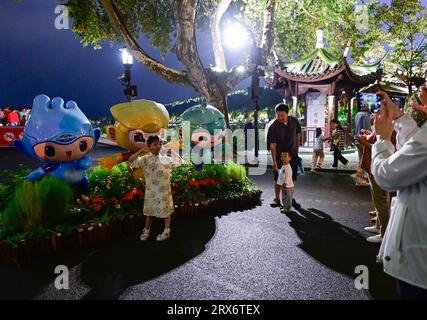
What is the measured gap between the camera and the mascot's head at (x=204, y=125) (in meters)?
6.83

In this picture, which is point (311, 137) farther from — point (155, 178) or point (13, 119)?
point (13, 119)

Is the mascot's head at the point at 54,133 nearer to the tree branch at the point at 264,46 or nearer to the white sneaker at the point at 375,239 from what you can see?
the white sneaker at the point at 375,239

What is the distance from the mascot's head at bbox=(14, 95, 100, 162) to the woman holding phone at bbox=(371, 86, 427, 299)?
15.3 feet

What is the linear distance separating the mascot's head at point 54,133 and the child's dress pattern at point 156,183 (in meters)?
1.44

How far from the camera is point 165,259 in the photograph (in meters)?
3.97

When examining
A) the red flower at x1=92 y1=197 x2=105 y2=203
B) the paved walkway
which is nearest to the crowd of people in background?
the red flower at x1=92 y1=197 x2=105 y2=203

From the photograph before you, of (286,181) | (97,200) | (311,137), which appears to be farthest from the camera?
(311,137)

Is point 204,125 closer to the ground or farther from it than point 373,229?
farther from it

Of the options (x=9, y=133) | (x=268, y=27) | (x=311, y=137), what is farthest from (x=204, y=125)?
(x=9, y=133)

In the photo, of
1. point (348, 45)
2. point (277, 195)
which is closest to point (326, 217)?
point (277, 195)

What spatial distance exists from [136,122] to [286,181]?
2.90 metres

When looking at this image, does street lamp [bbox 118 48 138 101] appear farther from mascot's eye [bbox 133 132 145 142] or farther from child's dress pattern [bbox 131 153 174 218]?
child's dress pattern [bbox 131 153 174 218]

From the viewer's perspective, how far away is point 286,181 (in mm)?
5840
